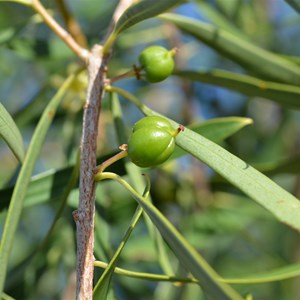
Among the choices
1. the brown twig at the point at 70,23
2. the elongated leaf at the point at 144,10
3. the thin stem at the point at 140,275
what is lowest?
the thin stem at the point at 140,275

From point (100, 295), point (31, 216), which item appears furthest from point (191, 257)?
point (31, 216)

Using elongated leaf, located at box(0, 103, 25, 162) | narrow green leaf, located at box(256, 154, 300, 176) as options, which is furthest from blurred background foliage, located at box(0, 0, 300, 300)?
elongated leaf, located at box(0, 103, 25, 162)

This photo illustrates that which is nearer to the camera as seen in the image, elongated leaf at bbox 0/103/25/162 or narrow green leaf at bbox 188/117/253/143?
elongated leaf at bbox 0/103/25/162

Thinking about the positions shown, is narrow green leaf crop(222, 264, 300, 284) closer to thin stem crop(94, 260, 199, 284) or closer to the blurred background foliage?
thin stem crop(94, 260, 199, 284)

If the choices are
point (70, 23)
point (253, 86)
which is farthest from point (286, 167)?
point (70, 23)

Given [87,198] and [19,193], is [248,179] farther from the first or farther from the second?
[19,193]

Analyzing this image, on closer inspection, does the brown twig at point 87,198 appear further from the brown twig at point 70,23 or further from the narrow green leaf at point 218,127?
the brown twig at point 70,23

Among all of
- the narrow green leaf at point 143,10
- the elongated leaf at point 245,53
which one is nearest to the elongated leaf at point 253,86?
the elongated leaf at point 245,53
